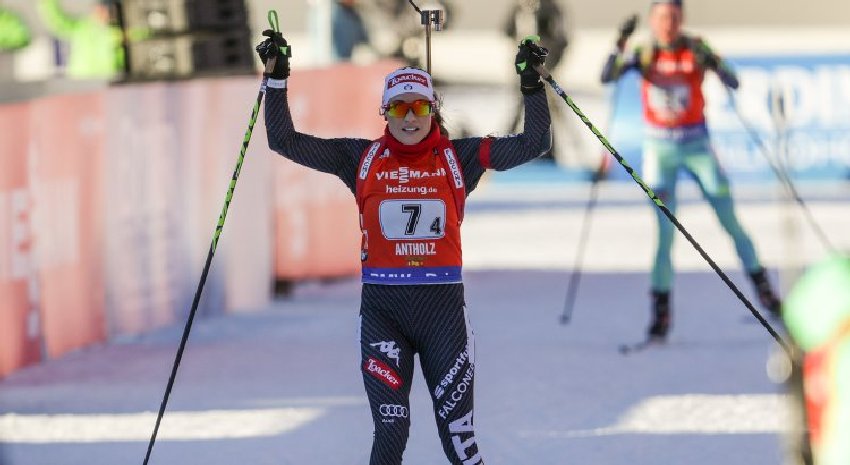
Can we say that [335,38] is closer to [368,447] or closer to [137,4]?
[137,4]

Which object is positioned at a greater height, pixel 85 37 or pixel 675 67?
pixel 675 67

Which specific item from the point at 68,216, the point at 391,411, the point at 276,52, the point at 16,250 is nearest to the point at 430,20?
the point at 276,52

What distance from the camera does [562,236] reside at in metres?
16.6

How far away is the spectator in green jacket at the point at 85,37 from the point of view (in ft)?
50.6

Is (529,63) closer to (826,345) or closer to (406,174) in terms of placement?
(406,174)

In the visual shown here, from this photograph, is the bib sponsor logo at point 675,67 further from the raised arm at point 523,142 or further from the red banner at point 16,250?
the raised arm at point 523,142

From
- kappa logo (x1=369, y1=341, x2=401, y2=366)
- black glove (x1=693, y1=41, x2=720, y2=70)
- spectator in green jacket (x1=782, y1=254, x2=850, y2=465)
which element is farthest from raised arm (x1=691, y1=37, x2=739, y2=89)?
spectator in green jacket (x1=782, y1=254, x2=850, y2=465)

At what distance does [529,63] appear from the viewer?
6262 mm

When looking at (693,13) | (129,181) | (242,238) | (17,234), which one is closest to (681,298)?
(242,238)

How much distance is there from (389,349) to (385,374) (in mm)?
94

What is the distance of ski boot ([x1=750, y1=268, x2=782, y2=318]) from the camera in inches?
433

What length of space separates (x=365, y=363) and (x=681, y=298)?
694 centimetres

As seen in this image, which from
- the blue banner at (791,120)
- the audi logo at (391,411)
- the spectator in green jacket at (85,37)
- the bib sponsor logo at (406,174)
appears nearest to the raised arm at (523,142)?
the bib sponsor logo at (406,174)

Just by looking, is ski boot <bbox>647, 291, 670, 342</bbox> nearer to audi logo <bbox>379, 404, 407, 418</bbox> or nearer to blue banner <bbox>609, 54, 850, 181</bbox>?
audi logo <bbox>379, 404, 407, 418</bbox>
